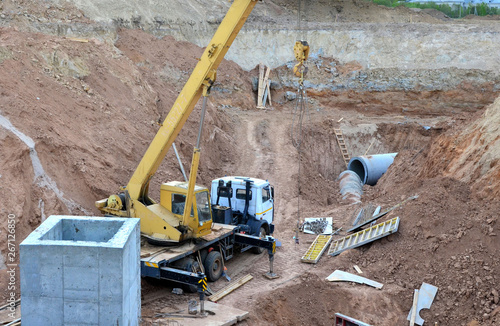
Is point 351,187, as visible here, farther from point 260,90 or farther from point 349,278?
point 260,90

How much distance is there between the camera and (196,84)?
12.0m

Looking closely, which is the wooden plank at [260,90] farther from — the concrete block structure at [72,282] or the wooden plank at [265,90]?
the concrete block structure at [72,282]

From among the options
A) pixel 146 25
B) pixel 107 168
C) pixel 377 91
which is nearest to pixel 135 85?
pixel 107 168

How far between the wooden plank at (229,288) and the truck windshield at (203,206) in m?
1.75

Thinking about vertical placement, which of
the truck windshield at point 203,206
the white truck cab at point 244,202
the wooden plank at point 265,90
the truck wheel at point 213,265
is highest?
the wooden plank at point 265,90

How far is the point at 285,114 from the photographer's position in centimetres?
3116

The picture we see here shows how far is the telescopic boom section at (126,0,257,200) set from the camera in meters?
11.7

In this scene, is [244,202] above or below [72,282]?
below

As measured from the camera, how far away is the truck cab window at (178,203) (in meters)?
12.5

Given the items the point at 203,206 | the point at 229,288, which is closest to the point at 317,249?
the point at 229,288

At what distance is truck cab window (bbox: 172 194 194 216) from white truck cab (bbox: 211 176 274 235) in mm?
2271

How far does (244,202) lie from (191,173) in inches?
149

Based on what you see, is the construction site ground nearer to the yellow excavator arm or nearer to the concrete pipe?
the concrete pipe

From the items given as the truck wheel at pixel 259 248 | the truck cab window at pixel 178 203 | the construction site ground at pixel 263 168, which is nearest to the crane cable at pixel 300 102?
the construction site ground at pixel 263 168
